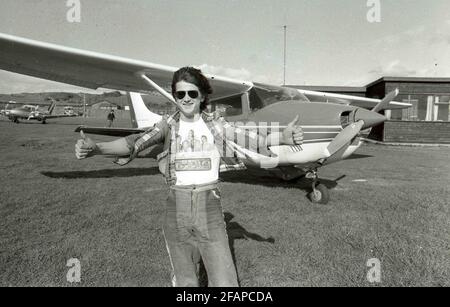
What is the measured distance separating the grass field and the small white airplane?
78cm

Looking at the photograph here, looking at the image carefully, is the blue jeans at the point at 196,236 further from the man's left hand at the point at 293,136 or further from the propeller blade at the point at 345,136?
the propeller blade at the point at 345,136

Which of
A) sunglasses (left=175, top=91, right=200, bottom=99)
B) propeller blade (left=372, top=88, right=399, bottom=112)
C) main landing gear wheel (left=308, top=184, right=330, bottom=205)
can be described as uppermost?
propeller blade (left=372, top=88, right=399, bottom=112)

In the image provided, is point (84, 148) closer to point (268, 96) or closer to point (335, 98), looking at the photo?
point (268, 96)

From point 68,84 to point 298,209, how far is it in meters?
5.92

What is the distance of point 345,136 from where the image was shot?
16.1 ft

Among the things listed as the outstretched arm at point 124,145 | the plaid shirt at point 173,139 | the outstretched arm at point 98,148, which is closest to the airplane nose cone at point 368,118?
the plaid shirt at point 173,139

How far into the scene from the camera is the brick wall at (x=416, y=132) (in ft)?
61.9

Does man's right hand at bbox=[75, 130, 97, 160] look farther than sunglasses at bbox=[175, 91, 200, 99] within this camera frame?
No

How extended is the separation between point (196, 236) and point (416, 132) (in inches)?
810

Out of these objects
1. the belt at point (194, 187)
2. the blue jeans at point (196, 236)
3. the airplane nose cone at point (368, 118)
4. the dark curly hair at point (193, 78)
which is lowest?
the blue jeans at point (196, 236)

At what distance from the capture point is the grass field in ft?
9.91

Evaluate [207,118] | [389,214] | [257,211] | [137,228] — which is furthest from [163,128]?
[389,214]

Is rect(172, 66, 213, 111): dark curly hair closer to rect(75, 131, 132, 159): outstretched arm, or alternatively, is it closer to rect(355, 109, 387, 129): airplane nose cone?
rect(75, 131, 132, 159): outstretched arm

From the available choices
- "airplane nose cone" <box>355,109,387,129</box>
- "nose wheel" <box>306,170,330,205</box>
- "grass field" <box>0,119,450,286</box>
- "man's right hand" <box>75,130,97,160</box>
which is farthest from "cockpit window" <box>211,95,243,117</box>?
"man's right hand" <box>75,130,97,160</box>
